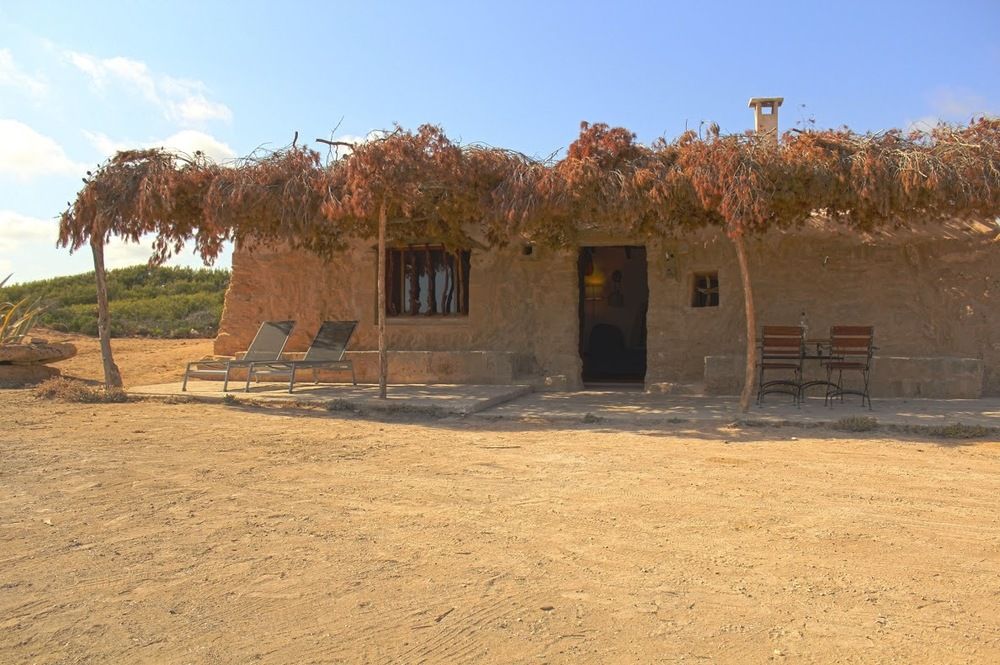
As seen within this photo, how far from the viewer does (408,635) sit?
9.16 feet

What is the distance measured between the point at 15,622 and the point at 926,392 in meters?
9.10

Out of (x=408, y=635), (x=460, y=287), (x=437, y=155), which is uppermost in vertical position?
(x=437, y=155)

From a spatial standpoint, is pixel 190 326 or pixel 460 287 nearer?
pixel 460 287

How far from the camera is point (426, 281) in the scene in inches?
444

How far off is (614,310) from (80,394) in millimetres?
8751

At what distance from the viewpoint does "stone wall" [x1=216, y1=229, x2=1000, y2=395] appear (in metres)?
9.31

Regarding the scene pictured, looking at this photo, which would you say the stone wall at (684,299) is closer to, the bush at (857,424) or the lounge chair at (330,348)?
the lounge chair at (330,348)

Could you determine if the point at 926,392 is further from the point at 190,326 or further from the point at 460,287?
the point at 190,326

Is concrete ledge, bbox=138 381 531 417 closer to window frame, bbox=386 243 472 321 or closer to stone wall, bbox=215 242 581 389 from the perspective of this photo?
stone wall, bbox=215 242 581 389

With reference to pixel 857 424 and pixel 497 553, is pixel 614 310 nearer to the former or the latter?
pixel 857 424

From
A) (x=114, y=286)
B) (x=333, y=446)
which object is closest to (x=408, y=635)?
(x=333, y=446)

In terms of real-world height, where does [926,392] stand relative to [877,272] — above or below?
below

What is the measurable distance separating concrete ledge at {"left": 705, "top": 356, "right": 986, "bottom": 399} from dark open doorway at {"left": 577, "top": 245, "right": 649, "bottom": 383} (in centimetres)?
415

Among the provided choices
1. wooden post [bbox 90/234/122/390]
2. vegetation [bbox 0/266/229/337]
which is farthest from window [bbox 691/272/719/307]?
vegetation [bbox 0/266/229/337]
